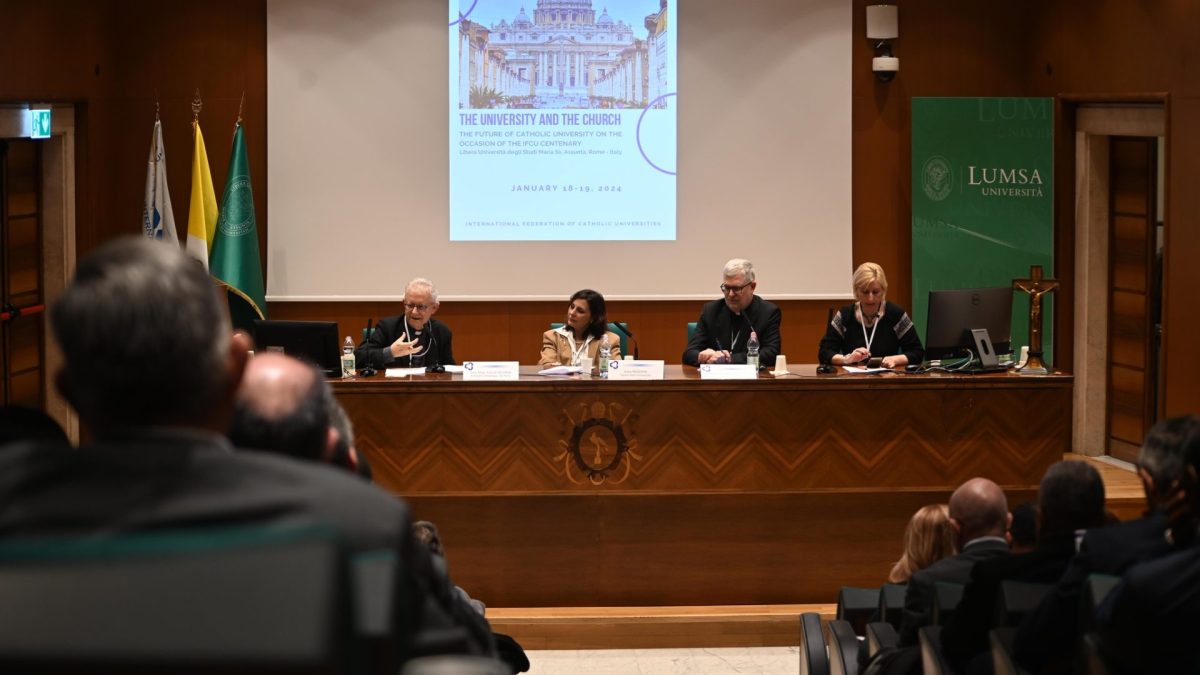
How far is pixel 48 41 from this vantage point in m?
7.51

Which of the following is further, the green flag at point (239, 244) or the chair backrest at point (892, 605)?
the green flag at point (239, 244)

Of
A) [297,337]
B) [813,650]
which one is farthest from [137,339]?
[297,337]

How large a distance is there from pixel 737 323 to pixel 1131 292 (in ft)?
8.82

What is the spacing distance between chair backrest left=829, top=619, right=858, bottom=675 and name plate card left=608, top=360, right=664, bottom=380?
2.10m

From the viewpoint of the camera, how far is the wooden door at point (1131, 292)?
7.82m

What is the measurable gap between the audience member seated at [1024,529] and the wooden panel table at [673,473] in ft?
8.16

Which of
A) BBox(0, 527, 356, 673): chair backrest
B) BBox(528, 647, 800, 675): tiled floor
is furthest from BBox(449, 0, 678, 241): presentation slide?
BBox(0, 527, 356, 673): chair backrest

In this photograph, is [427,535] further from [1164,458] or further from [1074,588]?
[1164,458]

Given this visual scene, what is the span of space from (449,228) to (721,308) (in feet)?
7.32

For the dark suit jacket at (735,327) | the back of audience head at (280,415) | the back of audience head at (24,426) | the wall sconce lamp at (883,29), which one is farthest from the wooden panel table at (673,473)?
the back of audience head at (280,415)

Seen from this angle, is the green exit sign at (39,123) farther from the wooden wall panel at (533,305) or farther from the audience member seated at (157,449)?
the audience member seated at (157,449)

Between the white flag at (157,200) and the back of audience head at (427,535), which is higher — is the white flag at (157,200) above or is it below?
above

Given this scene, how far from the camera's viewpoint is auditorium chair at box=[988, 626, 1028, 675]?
274cm

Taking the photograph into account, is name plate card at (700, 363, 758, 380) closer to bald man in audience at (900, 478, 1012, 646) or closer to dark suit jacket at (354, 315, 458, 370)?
dark suit jacket at (354, 315, 458, 370)
